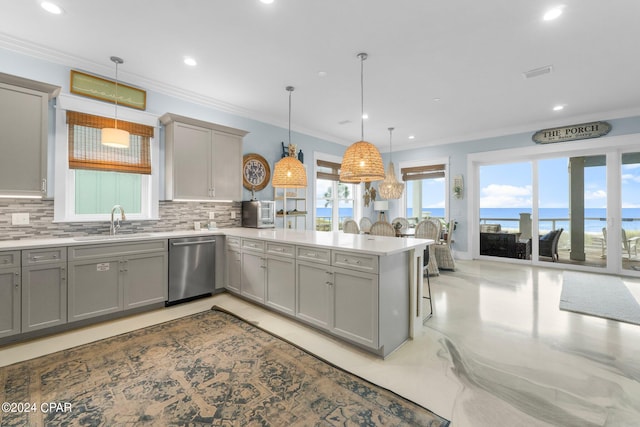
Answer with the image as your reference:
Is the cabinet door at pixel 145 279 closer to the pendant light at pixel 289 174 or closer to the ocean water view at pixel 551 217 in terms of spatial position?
the pendant light at pixel 289 174

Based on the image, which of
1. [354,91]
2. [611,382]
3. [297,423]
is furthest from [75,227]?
[611,382]

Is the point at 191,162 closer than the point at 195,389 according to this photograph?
No

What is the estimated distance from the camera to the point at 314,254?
2.75m

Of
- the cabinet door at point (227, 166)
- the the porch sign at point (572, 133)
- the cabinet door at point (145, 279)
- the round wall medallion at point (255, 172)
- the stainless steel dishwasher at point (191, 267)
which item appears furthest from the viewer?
the the porch sign at point (572, 133)

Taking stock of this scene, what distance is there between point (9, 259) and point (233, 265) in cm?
209

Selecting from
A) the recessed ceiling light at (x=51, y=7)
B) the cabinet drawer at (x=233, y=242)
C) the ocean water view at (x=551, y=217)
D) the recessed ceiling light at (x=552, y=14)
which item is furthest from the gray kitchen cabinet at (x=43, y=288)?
the recessed ceiling light at (x=552, y=14)

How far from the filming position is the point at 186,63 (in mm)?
3391

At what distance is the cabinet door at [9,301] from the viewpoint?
98.3 inches

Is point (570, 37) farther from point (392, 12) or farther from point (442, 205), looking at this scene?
point (442, 205)

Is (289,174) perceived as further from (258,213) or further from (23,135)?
(23,135)

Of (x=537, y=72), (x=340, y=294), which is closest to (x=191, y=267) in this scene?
(x=340, y=294)

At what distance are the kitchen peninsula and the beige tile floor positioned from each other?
0.16m

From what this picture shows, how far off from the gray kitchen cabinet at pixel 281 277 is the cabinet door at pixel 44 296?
1985mm

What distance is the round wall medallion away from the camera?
16.2 ft
